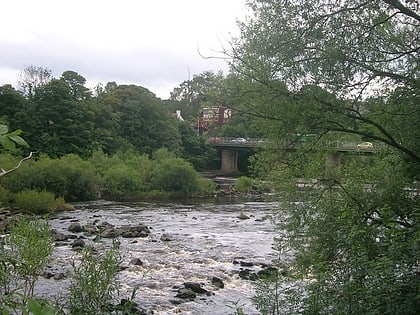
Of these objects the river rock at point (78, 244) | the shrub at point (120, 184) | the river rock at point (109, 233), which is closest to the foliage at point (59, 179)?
the shrub at point (120, 184)

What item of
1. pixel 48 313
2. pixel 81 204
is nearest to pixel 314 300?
pixel 48 313

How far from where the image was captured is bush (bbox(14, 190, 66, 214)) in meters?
31.3

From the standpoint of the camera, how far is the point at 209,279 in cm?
1542

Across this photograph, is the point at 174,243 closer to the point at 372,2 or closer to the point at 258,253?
the point at 258,253

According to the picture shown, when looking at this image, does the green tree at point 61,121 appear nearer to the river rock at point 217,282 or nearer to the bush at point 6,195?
the bush at point 6,195

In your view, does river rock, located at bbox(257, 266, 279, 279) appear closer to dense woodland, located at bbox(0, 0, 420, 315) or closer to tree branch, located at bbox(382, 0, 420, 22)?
dense woodland, located at bbox(0, 0, 420, 315)

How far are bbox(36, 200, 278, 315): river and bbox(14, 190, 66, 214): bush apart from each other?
163 cm

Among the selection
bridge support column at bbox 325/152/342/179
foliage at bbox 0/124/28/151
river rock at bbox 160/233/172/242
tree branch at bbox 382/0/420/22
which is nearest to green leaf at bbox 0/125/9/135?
foliage at bbox 0/124/28/151

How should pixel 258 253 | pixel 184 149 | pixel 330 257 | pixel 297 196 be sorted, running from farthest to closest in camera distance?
pixel 184 149 < pixel 258 253 < pixel 297 196 < pixel 330 257

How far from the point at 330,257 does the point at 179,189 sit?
122 ft

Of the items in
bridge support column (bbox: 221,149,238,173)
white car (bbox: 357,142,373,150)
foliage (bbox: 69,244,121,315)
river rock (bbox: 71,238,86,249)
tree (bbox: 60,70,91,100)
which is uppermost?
tree (bbox: 60,70,91,100)

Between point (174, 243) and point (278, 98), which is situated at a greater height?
point (278, 98)

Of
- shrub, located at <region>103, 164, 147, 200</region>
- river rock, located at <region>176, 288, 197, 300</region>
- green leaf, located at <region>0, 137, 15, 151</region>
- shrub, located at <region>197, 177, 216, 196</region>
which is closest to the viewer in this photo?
green leaf, located at <region>0, 137, 15, 151</region>

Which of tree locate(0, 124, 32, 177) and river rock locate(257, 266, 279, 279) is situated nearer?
tree locate(0, 124, 32, 177)
